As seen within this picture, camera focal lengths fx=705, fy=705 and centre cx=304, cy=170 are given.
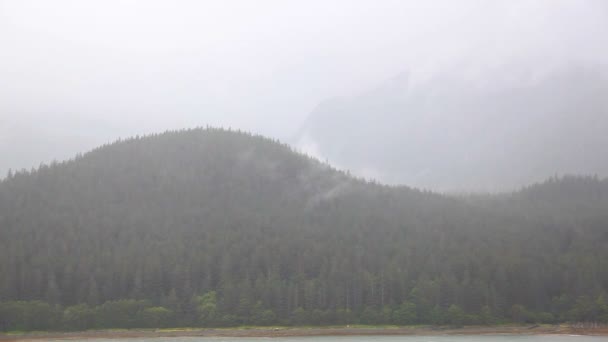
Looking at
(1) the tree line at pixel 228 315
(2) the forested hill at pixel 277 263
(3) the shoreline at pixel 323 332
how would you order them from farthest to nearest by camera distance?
1. (2) the forested hill at pixel 277 263
2. (1) the tree line at pixel 228 315
3. (3) the shoreline at pixel 323 332

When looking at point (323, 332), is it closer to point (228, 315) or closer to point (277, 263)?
point (228, 315)

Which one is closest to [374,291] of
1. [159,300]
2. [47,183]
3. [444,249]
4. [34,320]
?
[444,249]

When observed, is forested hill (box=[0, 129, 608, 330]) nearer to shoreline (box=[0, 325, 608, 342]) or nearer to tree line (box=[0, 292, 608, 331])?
tree line (box=[0, 292, 608, 331])

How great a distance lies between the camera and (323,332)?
415ft

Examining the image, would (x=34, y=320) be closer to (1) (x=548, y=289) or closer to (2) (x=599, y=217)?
(1) (x=548, y=289)

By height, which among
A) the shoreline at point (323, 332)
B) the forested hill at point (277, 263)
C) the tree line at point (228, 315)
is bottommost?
the shoreline at point (323, 332)

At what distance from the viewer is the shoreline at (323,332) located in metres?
120

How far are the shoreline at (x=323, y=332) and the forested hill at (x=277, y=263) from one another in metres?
2.51

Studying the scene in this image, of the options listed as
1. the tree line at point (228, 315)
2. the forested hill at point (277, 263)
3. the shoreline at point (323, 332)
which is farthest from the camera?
the forested hill at point (277, 263)

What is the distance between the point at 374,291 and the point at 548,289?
128ft

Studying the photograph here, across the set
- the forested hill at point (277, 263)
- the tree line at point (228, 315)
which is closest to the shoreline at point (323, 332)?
the tree line at point (228, 315)

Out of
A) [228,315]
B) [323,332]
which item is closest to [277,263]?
[228,315]

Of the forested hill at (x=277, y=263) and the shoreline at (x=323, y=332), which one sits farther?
the forested hill at (x=277, y=263)

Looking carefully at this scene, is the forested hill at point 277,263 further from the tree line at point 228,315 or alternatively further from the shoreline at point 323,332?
the shoreline at point 323,332
